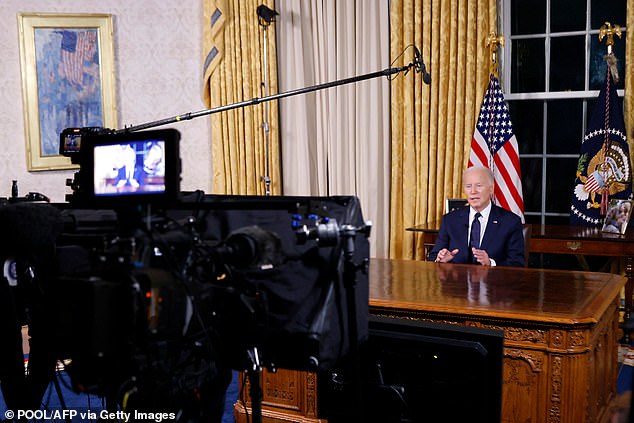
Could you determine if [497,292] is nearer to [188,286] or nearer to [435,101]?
[188,286]

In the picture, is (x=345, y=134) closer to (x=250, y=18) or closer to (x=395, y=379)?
(x=250, y=18)

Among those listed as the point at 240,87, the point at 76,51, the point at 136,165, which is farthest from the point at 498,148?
the point at 136,165

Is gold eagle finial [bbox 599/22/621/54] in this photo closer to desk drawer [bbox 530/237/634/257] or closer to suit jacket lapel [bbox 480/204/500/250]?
desk drawer [bbox 530/237/634/257]

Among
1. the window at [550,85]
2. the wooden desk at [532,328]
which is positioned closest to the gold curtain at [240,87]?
the window at [550,85]

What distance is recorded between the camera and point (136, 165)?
1509 millimetres

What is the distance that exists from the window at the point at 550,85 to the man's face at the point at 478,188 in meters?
1.86

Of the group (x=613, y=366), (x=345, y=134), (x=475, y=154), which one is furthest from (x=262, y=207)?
(x=345, y=134)

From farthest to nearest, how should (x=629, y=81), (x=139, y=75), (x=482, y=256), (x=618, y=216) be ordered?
(x=139, y=75)
(x=629, y=81)
(x=618, y=216)
(x=482, y=256)

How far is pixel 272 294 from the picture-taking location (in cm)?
161

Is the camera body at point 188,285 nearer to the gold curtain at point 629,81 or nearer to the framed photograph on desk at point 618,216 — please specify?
the framed photograph on desk at point 618,216

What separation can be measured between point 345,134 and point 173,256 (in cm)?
444

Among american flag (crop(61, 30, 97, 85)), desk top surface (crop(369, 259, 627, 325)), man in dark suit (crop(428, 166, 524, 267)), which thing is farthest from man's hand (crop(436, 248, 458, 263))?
american flag (crop(61, 30, 97, 85))

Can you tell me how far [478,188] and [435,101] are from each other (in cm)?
167

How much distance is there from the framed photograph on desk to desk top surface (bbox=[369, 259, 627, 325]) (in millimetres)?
1620
